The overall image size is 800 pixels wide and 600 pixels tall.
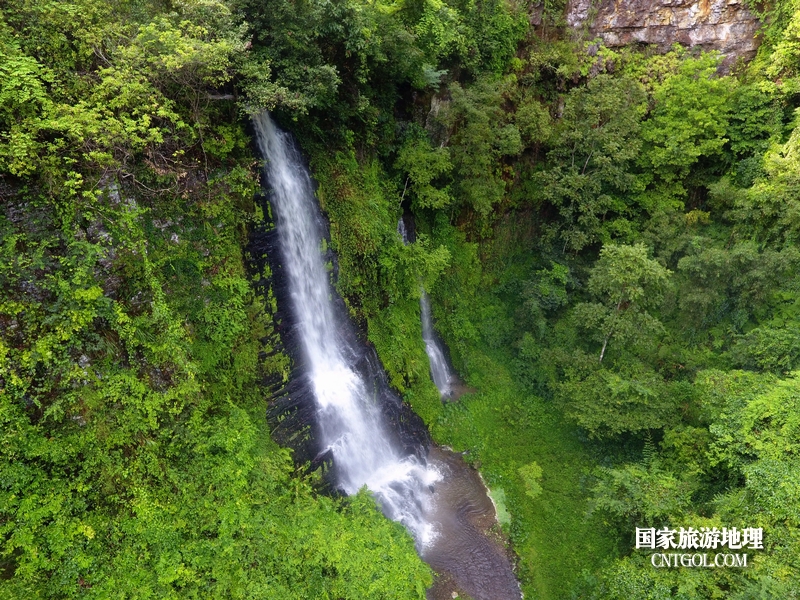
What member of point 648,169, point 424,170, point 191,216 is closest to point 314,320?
point 191,216

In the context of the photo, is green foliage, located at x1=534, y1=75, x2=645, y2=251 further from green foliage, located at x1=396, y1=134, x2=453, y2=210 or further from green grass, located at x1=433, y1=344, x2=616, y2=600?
green grass, located at x1=433, y1=344, x2=616, y2=600

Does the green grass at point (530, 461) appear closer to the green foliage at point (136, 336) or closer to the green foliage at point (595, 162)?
the green foliage at point (136, 336)

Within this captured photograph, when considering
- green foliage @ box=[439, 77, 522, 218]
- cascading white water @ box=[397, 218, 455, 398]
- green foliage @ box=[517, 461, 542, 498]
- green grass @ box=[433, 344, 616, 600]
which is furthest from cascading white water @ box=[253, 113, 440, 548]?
green foliage @ box=[439, 77, 522, 218]

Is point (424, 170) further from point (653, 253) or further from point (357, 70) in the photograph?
point (653, 253)

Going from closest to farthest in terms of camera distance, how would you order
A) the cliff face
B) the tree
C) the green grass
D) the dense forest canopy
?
the dense forest canopy, the green grass, the tree, the cliff face

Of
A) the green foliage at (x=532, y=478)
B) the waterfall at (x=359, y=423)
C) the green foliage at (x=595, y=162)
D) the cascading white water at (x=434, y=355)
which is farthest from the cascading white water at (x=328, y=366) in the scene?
the green foliage at (x=595, y=162)

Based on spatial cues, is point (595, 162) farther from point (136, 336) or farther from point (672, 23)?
point (136, 336)
